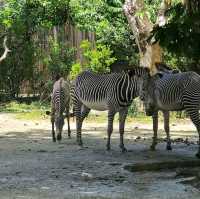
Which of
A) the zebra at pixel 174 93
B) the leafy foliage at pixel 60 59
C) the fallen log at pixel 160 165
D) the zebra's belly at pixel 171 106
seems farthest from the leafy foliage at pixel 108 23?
the fallen log at pixel 160 165

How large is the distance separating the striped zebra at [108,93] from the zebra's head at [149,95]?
0.51ft

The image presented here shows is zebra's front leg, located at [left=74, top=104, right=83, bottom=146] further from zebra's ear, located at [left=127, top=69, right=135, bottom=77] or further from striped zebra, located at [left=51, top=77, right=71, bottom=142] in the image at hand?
zebra's ear, located at [left=127, top=69, right=135, bottom=77]

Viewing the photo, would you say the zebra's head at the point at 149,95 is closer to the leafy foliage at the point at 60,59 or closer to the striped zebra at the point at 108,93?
the striped zebra at the point at 108,93

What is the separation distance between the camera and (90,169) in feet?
33.9

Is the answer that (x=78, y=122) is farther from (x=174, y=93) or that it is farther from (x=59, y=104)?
(x=174, y=93)

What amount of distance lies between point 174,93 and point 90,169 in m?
2.88

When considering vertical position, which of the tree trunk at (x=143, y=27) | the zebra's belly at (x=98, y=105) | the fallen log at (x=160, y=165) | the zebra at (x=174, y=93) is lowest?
the fallen log at (x=160, y=165)

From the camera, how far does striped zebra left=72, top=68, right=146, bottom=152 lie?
12.8m

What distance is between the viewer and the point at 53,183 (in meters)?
9.13

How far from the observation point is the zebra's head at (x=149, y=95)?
12.2m

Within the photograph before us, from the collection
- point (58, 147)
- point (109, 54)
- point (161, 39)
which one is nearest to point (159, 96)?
point (58, 147)

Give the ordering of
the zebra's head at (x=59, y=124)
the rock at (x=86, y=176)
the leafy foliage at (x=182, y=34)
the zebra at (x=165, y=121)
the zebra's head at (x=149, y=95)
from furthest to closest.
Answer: the zebra's head at (x=59, y=124) < the zebra at (x=165, y=121) < the zebra's head at (x=149, y=95) < the rock at (x=86, y=176) < the leafy foliage at (x=182, y=34)

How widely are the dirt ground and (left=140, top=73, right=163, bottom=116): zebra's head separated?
0.90 meters

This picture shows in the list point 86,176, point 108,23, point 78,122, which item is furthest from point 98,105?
point 108,23
